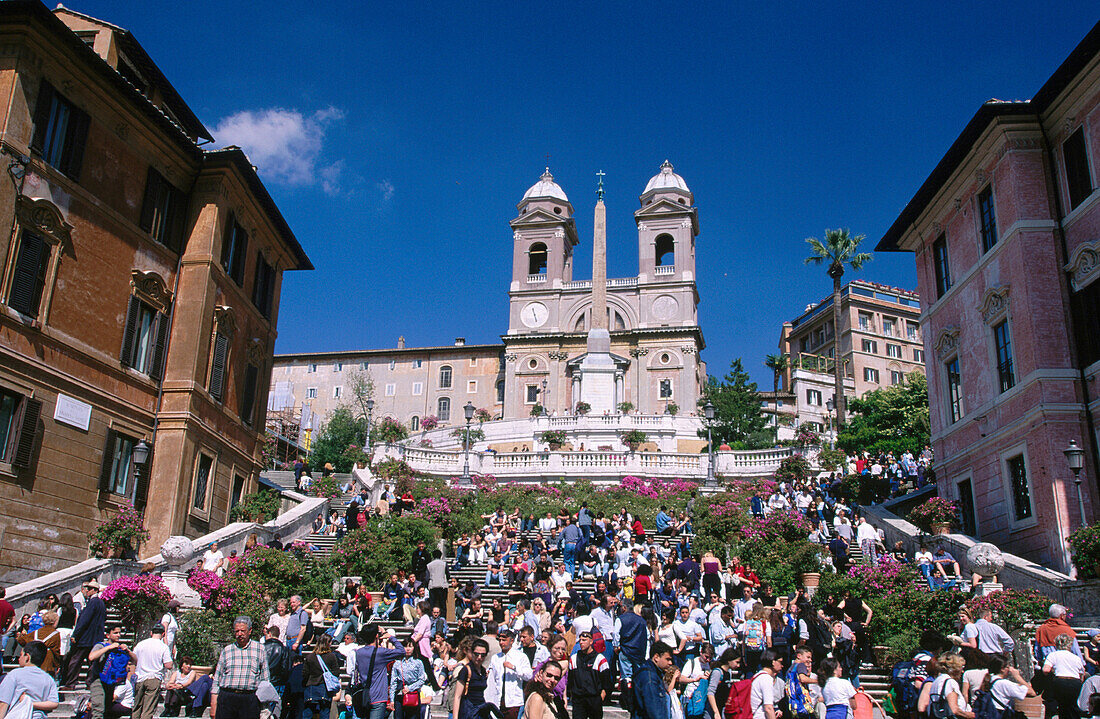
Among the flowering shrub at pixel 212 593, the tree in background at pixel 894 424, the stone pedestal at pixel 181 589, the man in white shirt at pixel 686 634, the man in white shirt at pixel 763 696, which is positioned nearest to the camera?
the man in white shirt at pixel 763 696

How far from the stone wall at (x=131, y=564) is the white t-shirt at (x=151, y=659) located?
634 centimetres

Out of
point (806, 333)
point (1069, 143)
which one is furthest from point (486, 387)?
point (1069, 143)

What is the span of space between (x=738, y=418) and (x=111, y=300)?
4428 cm

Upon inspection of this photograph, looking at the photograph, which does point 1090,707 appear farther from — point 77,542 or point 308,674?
point 77,542

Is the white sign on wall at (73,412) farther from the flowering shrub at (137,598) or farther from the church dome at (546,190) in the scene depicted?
the church dome at (546,190)

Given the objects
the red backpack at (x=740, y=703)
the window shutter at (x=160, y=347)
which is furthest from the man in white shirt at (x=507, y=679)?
the window shutter at (x=160, y=347)

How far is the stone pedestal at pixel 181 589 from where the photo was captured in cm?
1857

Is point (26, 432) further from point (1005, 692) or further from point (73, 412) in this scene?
point (1005, 692)

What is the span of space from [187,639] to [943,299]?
73.4ft

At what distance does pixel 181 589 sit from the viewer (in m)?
19.4

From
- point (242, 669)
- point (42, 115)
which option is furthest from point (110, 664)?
point (42, 115)

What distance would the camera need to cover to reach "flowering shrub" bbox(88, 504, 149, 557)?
68.3 feet

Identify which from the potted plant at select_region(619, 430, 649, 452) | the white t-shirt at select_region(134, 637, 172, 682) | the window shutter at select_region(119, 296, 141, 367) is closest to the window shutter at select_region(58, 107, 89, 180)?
the window shutter at select_region(119, 296, 141, 367)

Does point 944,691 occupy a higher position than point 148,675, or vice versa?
point 944,691
